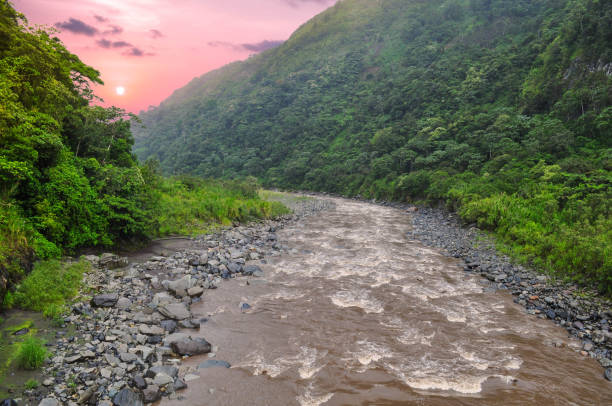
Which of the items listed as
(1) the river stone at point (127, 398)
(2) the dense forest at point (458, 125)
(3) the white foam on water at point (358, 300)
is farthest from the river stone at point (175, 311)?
(2) the dense forest at point (458, 125)

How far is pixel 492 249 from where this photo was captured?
Result: 53.6ft

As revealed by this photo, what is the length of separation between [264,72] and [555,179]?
170884 millimetres

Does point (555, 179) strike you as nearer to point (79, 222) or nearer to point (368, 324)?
point (368, 324)

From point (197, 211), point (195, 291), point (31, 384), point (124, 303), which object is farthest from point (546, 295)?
point (197, 211)

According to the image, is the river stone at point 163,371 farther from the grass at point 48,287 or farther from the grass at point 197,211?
the grass at point 197,211

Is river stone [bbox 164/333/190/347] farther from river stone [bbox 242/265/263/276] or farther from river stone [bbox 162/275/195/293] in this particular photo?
river stone [bbox 242/265/263/276]

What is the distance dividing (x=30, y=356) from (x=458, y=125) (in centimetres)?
5447

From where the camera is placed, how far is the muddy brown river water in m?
6.31

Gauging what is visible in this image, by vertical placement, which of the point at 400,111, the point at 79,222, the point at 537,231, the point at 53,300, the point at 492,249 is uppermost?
the point at 400,111

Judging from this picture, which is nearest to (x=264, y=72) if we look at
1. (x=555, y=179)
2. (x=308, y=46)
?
(x=308, y=46)

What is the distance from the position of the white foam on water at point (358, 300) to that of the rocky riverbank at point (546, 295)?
522cm

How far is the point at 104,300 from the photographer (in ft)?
28.3

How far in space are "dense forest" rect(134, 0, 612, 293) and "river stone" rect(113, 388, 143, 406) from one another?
14326 mm

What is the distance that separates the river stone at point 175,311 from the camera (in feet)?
28.8
